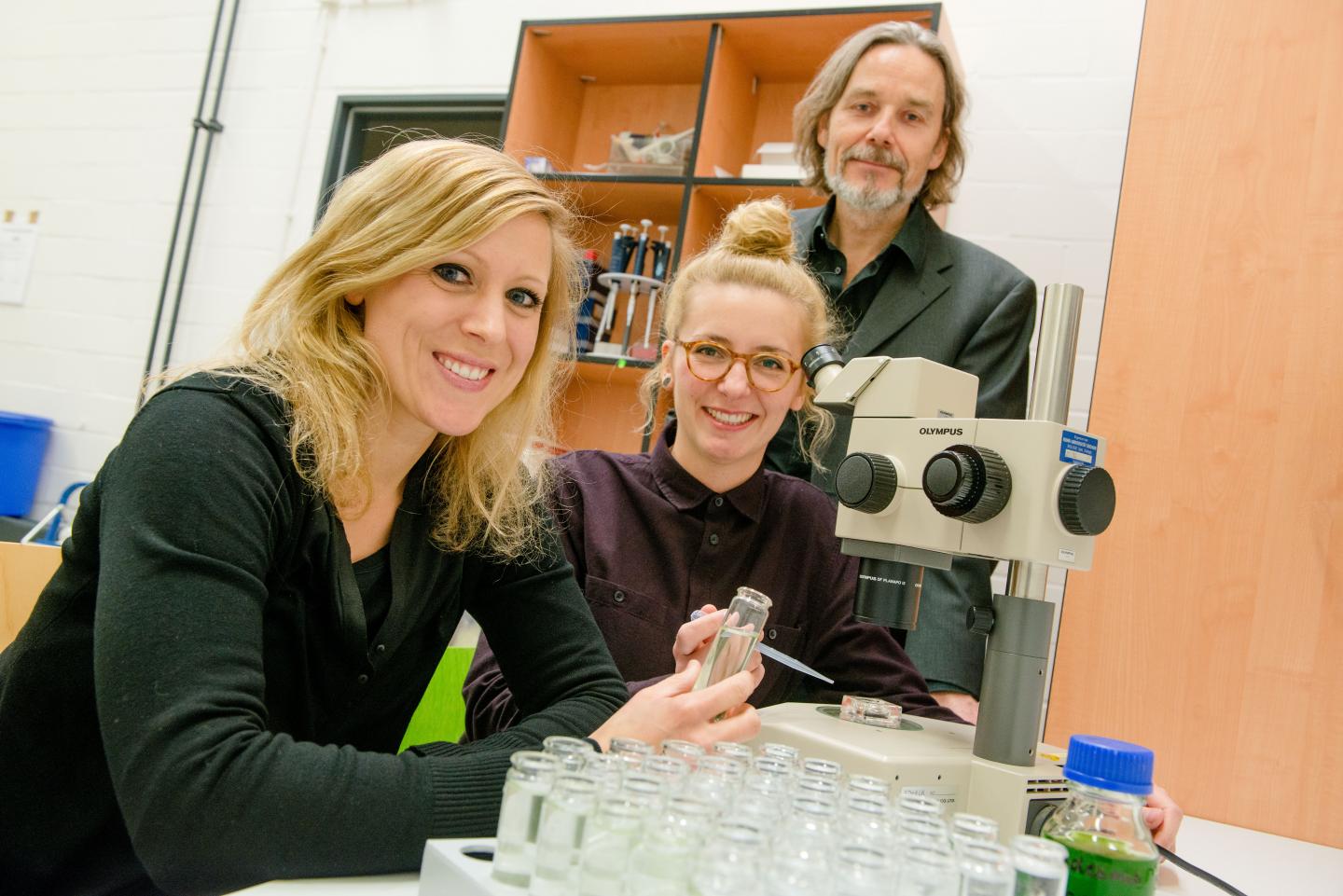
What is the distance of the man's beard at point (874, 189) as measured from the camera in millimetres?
2105

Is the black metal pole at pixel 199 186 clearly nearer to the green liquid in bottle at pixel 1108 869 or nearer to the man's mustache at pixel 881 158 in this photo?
the man's mustache at pixel 881 158

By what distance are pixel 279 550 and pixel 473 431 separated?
1.25 feet

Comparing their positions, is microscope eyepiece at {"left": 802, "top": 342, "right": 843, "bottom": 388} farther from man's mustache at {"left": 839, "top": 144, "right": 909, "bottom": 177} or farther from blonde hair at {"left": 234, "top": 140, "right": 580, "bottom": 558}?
man's mustache at {"left": 839, "top": 144, "right": 909, "bottom": 177}

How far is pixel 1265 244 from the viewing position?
5.42 feet

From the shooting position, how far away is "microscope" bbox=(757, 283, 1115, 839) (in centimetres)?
88

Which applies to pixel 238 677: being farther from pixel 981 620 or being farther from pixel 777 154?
pixel 777 154

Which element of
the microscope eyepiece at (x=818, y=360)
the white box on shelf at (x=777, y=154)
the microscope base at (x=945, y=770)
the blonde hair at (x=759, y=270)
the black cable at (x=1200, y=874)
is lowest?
the black cable at (x=1200, y=874)

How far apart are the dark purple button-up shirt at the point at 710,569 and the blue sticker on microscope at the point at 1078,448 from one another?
567mm

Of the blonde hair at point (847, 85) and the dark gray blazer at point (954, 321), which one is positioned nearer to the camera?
the dark gray blazer at point (954, 321)

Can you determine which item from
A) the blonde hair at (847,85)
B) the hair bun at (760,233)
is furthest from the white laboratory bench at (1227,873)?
the blonde hair at (847,85)

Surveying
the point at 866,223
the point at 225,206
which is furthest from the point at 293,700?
the point at 225,206

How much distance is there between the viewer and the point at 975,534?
3.05ft

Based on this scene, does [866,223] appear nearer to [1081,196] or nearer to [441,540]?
[1081,196]

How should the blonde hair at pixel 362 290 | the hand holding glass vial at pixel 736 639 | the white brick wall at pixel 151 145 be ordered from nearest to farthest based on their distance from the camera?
the hand holding glass vial at pixel 736 639
the blonde hair at pixel 362 290
the white brick wall at pixel 151 145
